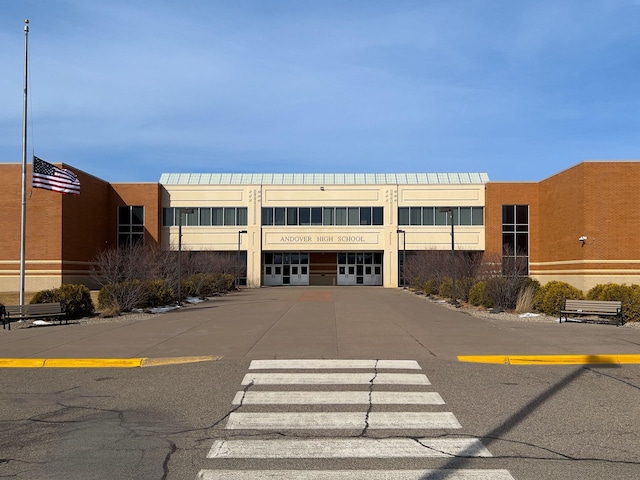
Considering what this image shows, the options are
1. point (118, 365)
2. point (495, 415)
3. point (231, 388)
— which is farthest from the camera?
point (118, 365)

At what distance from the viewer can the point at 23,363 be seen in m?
11.8

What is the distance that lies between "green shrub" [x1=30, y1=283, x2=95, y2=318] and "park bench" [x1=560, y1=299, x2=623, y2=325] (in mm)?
16172

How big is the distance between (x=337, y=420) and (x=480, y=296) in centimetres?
2111

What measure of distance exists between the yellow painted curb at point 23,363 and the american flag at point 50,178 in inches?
489

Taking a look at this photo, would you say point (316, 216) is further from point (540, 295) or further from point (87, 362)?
point (87, 362)

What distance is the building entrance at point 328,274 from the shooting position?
66500mm

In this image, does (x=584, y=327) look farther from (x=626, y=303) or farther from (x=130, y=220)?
(x=130, y=220)

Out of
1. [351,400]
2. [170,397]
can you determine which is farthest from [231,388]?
[351,400]

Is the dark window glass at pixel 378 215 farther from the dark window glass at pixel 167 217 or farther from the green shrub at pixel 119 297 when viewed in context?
the green shrub at pixel 119 297

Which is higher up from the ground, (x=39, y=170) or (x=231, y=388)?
(x=39, y=170)

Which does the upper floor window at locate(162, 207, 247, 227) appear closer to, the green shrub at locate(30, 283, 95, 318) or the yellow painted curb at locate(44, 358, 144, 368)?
the green shrub at locate(30, 283, 95, 318)

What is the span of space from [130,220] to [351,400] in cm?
5562

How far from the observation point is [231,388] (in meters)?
9.45

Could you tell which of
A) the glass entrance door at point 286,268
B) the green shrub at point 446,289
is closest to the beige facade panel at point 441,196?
the glass entrance door at point 286,268
